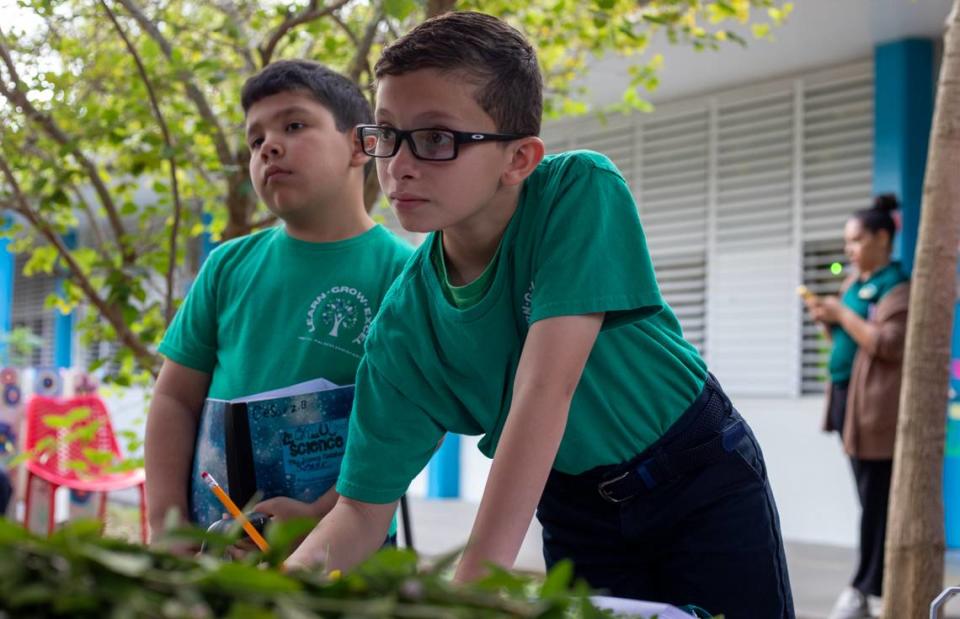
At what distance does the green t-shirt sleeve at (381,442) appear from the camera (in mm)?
1525

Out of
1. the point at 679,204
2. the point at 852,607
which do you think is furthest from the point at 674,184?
the point at 852,607

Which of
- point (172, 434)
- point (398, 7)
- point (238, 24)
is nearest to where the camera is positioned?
point (172, 434)

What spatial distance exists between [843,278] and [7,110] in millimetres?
6079

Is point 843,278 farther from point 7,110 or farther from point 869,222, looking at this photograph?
point 7,110

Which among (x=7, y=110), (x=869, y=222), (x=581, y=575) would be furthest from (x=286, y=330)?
(x=869, y=222)

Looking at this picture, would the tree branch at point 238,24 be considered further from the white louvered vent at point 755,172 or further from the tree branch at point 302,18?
the white louvered vent at point 755,172

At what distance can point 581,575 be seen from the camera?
1.78 meters

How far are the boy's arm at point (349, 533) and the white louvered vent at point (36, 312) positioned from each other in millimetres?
15337

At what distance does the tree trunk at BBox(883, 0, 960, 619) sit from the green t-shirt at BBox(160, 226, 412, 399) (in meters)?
1.33

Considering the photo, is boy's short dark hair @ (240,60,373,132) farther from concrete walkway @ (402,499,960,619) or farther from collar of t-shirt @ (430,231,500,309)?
concrete walkway @ (402,499,960,619)

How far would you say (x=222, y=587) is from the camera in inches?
21.0

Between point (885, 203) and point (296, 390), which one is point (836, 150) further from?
point (296, 390)

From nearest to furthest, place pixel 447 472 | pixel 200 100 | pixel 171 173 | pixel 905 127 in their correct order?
pixel 171 173
pixel 200 100
pixel 905 127
pixel 447 472

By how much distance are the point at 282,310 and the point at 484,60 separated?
82 cm
